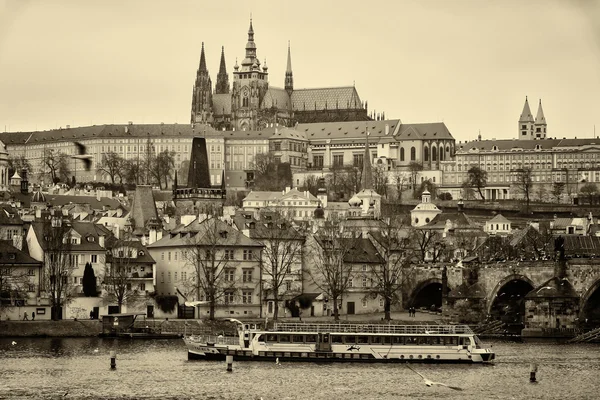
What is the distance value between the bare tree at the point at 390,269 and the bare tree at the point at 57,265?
20.1 meters

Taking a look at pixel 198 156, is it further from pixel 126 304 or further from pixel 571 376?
pixel 571 376

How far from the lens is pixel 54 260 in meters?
110

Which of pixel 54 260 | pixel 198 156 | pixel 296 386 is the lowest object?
pixel 296 386

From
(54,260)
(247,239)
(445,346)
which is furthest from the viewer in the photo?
(247,239)

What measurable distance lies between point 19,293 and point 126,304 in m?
7.17

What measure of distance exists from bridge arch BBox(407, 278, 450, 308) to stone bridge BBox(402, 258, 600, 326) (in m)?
0.81

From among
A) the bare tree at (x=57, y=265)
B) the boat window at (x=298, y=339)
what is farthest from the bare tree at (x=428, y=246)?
the boat window at (x=298, y=339)

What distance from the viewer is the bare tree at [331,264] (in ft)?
381

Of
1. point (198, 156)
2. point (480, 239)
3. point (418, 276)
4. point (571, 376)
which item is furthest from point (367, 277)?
point (198, 156)

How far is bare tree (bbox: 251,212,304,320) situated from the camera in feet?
380

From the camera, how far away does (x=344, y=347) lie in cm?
9425

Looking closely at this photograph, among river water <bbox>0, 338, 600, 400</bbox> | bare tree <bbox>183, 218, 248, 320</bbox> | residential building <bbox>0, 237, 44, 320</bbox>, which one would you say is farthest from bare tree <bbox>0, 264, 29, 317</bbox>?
bare tree <bbox>183, 218, 248, 320</bbox>

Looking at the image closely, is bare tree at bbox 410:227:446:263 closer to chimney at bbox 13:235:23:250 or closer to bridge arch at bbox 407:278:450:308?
bridge arch at bbox 407:278:450:308

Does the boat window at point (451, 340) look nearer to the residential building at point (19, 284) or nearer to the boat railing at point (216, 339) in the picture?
the boat railing at point (216, 339)
